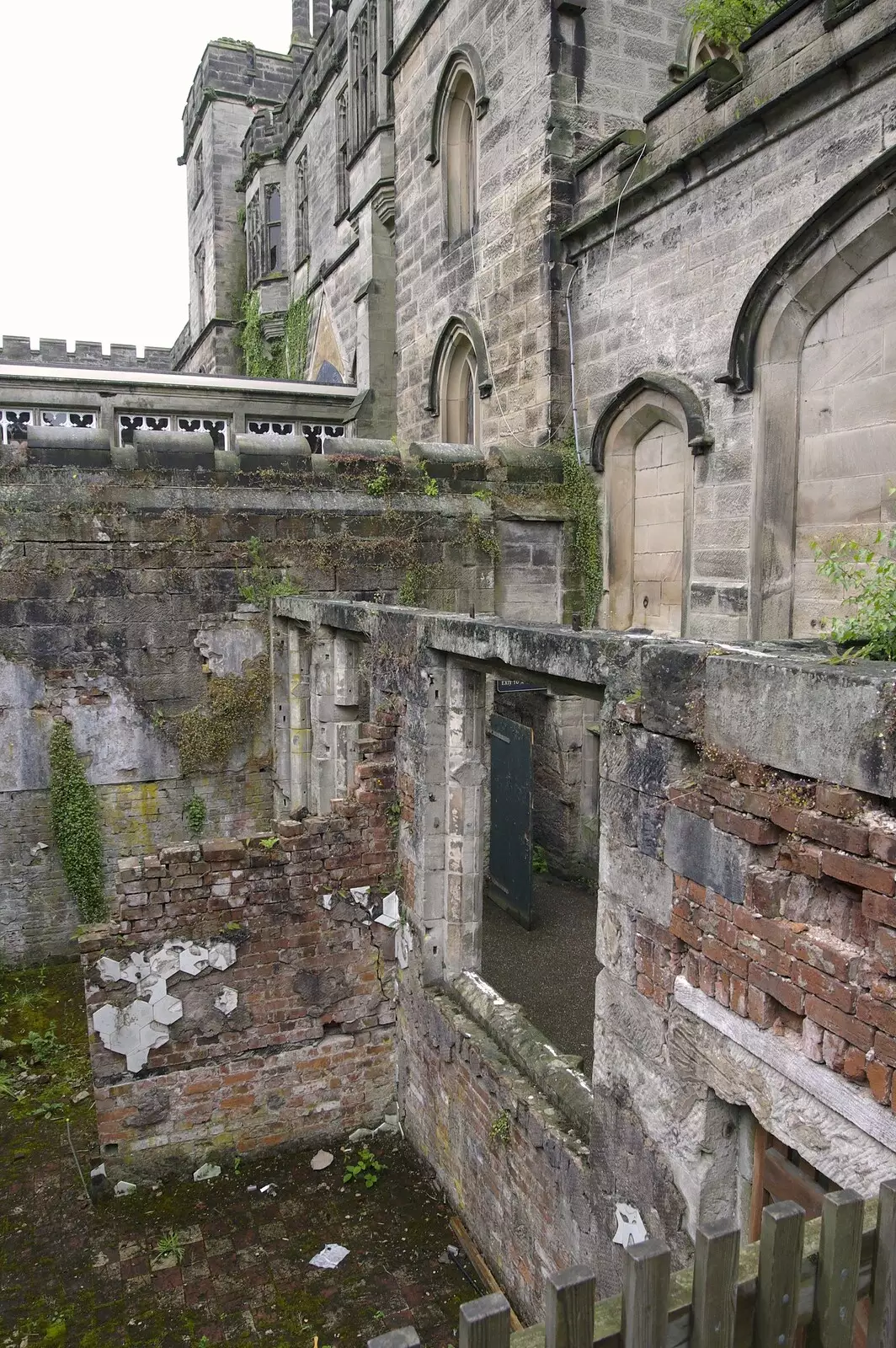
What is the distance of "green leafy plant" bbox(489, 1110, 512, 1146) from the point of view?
4867 mm

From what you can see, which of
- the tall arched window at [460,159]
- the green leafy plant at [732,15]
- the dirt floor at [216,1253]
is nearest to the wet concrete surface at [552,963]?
the dirt floor at [216,1253]

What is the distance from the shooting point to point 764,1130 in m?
3.36

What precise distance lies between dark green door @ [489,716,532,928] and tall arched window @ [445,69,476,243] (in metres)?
7.00

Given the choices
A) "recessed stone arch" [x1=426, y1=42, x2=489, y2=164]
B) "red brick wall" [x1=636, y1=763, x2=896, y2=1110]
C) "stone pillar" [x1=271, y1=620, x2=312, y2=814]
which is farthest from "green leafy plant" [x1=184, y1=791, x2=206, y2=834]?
"recessed stone arch" [x1=426, y1=42, x2=489, y2=164]

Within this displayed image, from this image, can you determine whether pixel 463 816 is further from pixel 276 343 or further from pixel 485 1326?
pixel 276 343

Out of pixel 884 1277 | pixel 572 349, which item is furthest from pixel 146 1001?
pixel 572 349

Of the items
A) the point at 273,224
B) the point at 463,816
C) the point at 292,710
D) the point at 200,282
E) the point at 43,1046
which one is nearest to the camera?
the point at 463,816

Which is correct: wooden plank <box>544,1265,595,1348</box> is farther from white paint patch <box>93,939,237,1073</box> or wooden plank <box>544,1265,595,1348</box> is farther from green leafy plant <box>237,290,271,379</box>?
green leafy plant <box>237,290,271,379</box>

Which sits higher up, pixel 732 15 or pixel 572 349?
pixel 732 15

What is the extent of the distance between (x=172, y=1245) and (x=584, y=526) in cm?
758

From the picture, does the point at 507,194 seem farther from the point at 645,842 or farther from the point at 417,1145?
the point at 417,1145

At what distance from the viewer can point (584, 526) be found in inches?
392

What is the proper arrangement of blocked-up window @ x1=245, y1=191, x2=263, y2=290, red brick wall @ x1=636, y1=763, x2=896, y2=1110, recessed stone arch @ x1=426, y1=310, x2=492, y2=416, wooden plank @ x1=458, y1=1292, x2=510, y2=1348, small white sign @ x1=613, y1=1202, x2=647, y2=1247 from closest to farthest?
wooden plank @ x1=458, y1=1292, x2=510, y2=1348, red brick wall @ x1=636, y1=763, x2=896, y2=1110, small white sign @ x1=613, y1=1202, x2=647, y2=1247, recessed stone arch @ x1=426, y1=310, x2=492, y2=416, blocked-up window @ x1=245, y1=191, x2=263, y2=290

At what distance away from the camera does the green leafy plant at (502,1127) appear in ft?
16.0
